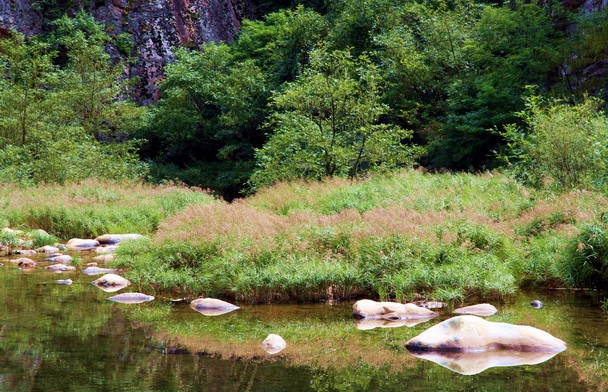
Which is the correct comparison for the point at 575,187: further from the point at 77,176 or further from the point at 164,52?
the point at 164,52

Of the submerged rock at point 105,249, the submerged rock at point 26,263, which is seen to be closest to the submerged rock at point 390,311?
the submerged rock at point 26,263

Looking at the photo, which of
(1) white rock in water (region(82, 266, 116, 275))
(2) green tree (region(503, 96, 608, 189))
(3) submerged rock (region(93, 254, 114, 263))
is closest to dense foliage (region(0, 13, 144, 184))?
(3) submerged rock (region(93, 254, 114, 263))

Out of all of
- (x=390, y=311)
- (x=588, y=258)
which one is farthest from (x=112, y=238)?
(x=588, y=258)

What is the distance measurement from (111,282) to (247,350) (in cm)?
483

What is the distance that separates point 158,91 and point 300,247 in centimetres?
3049

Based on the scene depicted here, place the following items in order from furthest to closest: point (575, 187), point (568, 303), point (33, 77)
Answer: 1. point (33, 77)
2. point (575, 187)
3. point (568, 303)

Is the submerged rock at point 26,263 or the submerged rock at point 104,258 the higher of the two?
the submerged rock at point 26,263

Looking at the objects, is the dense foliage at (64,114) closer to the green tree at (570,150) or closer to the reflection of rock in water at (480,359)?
the green tree at (570,150)

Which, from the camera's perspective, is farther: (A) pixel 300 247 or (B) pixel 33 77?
(B) pixel 33 77

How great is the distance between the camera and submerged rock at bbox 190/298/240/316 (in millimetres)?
8766

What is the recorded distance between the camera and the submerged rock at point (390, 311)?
26.7 feet

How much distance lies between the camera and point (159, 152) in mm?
36031

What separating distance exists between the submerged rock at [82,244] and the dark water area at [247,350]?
247 inches

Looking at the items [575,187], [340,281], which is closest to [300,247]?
[340,281]
